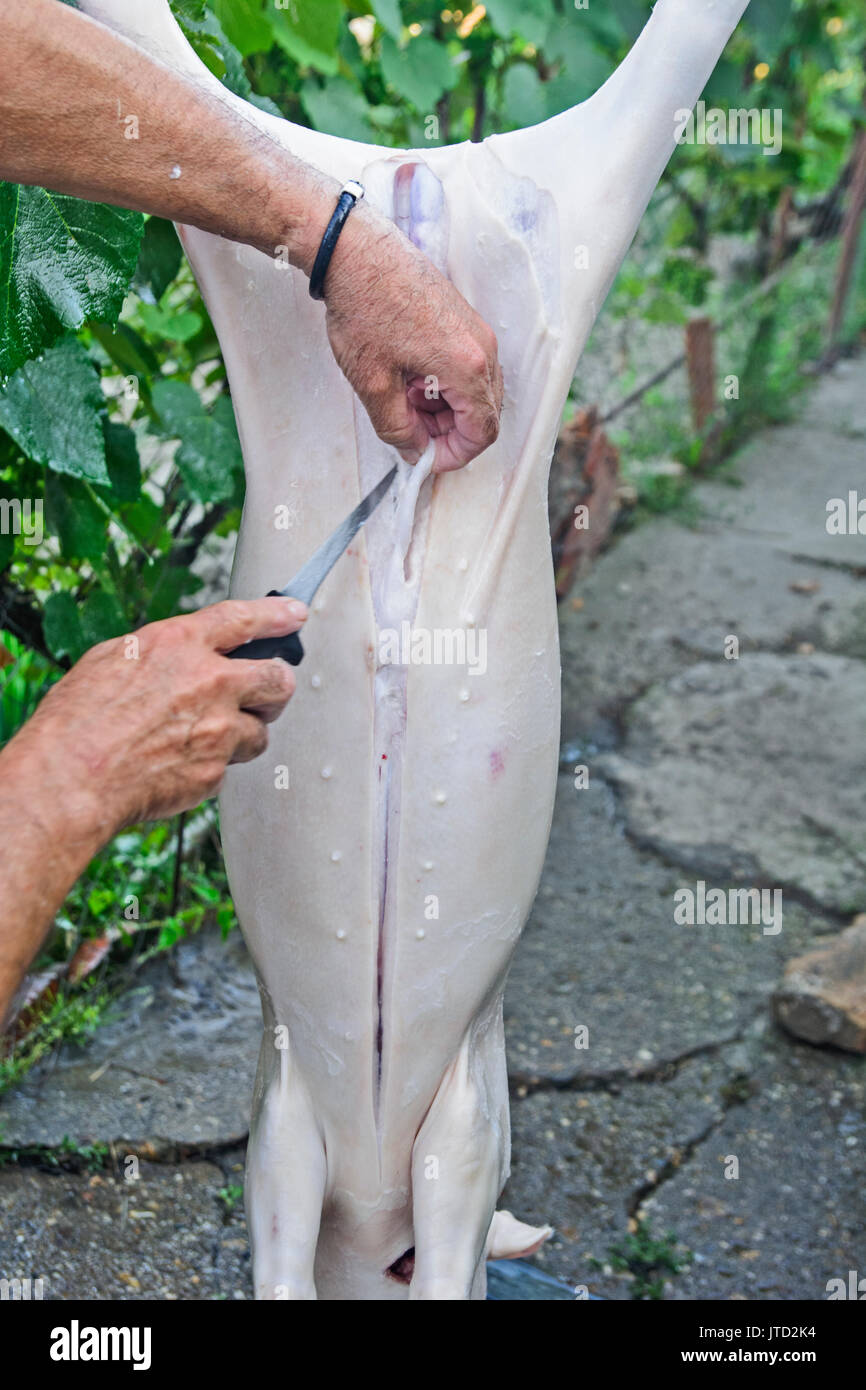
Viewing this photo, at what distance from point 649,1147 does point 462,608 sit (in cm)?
148

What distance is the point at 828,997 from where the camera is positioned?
2779mm

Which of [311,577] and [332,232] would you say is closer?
[332,232]

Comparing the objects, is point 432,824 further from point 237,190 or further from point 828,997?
point 828,997

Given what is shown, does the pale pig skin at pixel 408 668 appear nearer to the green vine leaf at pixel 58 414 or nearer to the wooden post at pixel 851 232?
the green vine leaf at pixel 58 414

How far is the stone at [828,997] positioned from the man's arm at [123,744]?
6.26 feet

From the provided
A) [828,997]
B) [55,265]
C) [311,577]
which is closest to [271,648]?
[311,577]

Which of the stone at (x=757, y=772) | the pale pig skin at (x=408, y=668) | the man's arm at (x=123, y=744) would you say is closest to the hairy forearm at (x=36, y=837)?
the man's arm at (x=123, y=744)

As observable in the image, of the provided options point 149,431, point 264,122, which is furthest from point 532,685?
point 149,431

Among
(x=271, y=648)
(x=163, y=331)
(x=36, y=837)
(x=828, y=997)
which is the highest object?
(x=163, y=331)

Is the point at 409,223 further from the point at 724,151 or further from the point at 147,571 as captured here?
the point at 724,151

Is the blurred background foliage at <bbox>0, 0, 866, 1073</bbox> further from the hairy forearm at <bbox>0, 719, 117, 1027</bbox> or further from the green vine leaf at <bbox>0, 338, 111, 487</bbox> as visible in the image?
the hairy forearm at <bbox>0, 719, 117, 1027</bbox>

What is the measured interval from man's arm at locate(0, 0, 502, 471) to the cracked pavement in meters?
1.46

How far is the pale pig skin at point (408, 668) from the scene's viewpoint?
1397 mm

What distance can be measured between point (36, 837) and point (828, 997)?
83.3 inches
